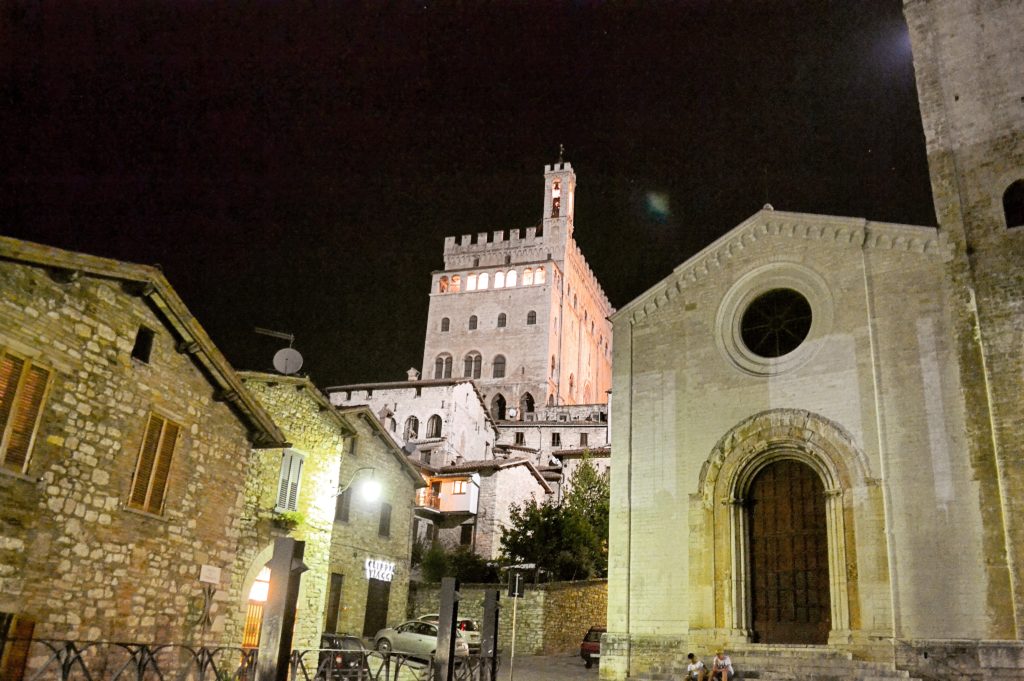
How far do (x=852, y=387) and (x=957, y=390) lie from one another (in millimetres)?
2153

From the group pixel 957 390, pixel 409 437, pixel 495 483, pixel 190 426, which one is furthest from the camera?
pixel 409 437

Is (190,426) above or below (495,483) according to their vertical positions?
below

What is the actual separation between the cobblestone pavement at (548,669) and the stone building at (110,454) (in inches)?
318

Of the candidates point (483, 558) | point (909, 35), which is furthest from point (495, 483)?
point (909, 35)

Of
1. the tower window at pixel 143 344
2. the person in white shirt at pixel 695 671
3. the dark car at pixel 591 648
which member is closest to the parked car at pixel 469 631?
the dark car at pixel 591 648

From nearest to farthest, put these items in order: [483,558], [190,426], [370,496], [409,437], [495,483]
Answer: [190,426] → [370,496] → [483,558] → [495,483] → [409,437]

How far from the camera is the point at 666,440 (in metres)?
20.8

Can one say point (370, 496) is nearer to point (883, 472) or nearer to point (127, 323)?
point (127, 323)

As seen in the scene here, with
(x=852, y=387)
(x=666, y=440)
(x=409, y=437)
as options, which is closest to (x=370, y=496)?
(x=666, y=440)

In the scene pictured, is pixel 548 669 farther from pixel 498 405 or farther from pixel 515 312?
pixel 515 312

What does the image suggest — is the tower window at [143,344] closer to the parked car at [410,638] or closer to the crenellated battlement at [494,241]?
the parked car at [410,638]

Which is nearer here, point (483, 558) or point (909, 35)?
point (909, 35)

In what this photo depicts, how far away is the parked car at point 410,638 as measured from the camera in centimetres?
2120

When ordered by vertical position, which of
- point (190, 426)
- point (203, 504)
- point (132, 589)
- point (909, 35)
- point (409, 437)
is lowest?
point (132, 589)
